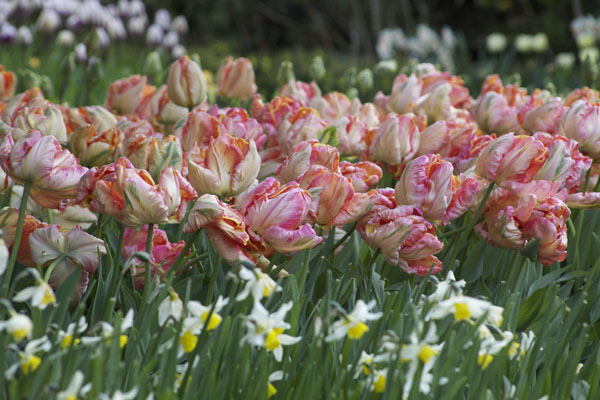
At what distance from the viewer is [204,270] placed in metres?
1.47

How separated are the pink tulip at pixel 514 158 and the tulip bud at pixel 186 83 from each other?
825mm

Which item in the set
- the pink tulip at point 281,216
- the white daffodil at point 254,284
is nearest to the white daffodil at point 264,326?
the white daffodil at point 254,284

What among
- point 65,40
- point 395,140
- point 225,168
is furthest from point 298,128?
point 65,40

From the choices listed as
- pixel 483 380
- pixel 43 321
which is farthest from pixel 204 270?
pixel 483 380

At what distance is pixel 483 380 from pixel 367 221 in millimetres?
405

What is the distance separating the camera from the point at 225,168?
51.9 inches

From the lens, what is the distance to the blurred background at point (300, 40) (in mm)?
3459

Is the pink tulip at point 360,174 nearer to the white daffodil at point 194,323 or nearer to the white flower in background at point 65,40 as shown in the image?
the white daffodil at point 194,323

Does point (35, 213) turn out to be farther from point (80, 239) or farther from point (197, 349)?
point (197, 349)

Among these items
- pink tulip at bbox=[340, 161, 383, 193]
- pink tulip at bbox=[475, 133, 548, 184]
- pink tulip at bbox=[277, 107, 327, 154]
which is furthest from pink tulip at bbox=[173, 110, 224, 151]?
pink tulip at bbox=[475, 133, 548, 184]

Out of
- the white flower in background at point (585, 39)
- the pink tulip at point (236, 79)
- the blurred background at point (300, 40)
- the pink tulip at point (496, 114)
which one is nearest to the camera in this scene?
the pink tulip at point (496, 114)

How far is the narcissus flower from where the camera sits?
1310 mm

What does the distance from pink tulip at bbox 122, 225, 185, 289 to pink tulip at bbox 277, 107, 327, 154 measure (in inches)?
19.4

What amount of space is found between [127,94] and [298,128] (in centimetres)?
67
